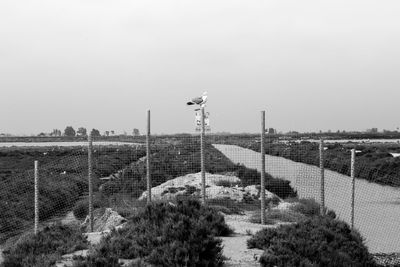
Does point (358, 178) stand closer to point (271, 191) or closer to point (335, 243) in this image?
point (271, 191)

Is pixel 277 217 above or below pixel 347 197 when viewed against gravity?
above

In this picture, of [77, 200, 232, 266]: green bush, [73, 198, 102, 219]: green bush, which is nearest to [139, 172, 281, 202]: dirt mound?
[73, 198, 102, 219]: green bush

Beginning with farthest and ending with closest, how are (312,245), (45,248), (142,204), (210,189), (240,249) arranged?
(210,189), (142,204), (240,249), (45,248), (312,245)

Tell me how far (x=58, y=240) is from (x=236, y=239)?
3175mm

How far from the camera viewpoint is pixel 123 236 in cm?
894

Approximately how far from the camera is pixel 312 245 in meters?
8.91

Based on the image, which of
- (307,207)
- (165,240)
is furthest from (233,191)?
(165,240)

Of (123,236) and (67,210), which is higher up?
(123,236)

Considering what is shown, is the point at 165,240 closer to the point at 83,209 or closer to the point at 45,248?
the point at 45,248

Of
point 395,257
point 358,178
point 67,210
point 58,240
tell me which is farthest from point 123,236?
point 358,178

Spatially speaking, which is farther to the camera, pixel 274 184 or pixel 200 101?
pixel 274 184

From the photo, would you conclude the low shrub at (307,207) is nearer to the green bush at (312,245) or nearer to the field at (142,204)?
the field at (142,204)

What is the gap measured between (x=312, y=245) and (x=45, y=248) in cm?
404

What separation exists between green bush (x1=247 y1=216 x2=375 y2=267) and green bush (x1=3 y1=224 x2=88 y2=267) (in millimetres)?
2865
